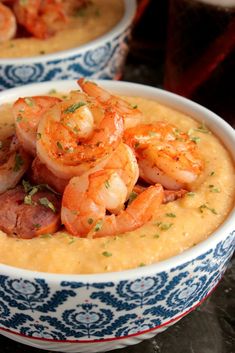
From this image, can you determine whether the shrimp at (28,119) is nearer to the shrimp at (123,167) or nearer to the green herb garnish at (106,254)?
the shrimp at (123,167)

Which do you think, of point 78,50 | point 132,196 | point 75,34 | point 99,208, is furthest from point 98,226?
point 75,34

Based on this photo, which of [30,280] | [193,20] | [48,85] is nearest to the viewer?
[30,280]

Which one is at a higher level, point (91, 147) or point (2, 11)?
point (91, 147)

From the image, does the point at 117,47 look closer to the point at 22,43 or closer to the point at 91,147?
the point at 22,43

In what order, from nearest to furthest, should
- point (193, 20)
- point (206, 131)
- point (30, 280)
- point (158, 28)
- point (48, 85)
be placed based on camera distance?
point (30, 280) < point (206, 131) < point (48, 85) < point (193, 20) < point (158, 28)

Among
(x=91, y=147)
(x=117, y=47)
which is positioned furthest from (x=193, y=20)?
(x=91, y=147)

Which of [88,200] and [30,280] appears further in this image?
[88,200]

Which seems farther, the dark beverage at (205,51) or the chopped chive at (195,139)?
the dark beverage at (205,51)

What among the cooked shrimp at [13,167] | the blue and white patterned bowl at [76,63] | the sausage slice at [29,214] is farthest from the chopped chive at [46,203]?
the blue and white patterned bowl at [76,63]
